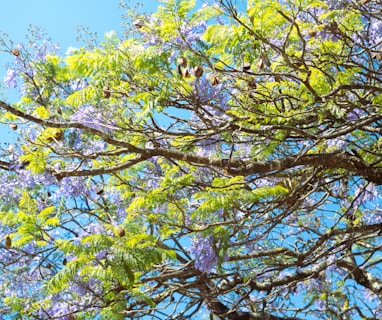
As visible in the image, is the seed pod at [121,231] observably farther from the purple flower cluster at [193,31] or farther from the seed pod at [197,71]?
the purple flower cluster at [193,31]

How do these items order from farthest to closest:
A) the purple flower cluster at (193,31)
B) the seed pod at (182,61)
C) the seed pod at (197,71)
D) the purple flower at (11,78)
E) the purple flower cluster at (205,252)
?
1. the purple flower at (11,78)
2. the purple flower cluster at (205,252)
3. the purple flower cluster at (193,31)
4. the seed pod at (182,61)
5. the seed pod at (197,71)

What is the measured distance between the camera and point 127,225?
461cm

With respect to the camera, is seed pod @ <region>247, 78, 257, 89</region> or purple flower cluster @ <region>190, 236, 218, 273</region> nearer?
seed pod @ <region>247, 78, 257, 89</region>

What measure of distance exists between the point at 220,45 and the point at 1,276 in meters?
4.06

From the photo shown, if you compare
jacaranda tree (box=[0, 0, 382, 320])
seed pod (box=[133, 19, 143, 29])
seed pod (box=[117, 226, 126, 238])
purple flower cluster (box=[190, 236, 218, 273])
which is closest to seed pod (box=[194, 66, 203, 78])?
jacaranda tree (box=[0, 0, 382, 320])

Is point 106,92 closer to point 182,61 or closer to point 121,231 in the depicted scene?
point 182,61

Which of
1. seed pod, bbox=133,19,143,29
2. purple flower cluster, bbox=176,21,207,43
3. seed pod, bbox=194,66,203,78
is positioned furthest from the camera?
seed pod, bbox=133,19,143,29

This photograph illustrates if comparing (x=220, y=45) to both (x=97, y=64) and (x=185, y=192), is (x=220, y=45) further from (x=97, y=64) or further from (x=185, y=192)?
(x=185, y=192)

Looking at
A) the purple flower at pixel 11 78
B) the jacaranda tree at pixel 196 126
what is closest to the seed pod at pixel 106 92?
the jacaranda tree at pixel 196 126

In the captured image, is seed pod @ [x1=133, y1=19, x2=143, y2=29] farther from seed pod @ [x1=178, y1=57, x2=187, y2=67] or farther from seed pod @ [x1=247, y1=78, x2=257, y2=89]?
seed pod @ [x1=247, y1=78, x2=257, y2=89]

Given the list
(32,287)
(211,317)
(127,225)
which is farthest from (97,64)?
(211,317)

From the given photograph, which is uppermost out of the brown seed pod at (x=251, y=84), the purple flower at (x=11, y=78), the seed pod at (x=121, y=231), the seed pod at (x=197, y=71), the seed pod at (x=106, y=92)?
the purple flower at (x=11, y=78)

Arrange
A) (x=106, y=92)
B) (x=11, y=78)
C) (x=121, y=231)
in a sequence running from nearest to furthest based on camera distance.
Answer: (x=121, y=231) → (x=106, y=92) → (x=11, y=78)

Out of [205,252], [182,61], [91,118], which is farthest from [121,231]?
[182,61]
